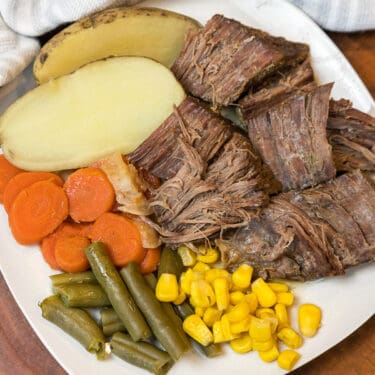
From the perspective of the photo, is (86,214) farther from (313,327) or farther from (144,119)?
(313,327)

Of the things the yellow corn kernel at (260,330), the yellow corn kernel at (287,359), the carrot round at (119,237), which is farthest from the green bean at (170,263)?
the yellow corn kernel at (287,359)

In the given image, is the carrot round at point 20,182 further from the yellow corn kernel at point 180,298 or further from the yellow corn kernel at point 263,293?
the yellow corn kernel at point 263,293

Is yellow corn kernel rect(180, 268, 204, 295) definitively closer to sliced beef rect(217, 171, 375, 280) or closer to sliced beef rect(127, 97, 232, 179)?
sliced beef rect(217, 171, 375, 280)

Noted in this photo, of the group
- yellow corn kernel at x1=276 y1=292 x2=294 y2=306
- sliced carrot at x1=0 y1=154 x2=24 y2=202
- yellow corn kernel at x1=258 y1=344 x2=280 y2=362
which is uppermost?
sliced carrot at x1=0 y1=154 x2=24 y2=202

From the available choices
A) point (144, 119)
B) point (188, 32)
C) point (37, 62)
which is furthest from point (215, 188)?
point (37, 62)

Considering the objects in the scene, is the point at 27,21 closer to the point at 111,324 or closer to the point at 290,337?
the point at 111,324

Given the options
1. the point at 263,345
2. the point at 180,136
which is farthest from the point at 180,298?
the point at 180,136

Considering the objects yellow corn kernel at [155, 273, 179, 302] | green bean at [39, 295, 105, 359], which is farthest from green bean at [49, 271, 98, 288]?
yellow corn kernel at [155, 273, 179, 302]
